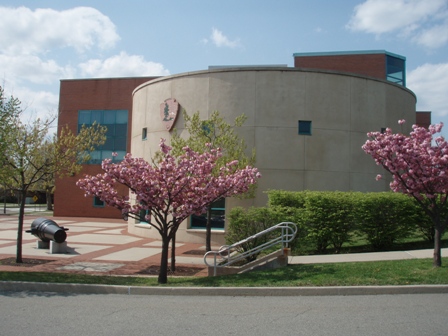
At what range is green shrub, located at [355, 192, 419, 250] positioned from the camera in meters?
13.9

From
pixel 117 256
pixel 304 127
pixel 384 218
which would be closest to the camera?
pixel 384 218

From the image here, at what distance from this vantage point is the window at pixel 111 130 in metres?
37.1

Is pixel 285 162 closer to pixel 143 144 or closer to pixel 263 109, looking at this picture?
pixel 263 109

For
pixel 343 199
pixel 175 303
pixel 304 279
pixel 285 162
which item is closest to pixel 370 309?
pixel 304 279

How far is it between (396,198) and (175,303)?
8.74 meters

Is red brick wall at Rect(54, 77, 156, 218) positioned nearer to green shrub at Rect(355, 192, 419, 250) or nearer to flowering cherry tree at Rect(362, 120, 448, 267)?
green shrub at Rect(355, 192, 419, 250)

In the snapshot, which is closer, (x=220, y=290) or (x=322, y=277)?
(x=220, y=290)

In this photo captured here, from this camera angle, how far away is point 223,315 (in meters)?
7.13

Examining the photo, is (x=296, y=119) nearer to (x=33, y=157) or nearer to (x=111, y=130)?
(x=33, y=157)

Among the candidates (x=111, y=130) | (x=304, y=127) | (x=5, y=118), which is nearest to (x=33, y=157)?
(x=5, y=118)

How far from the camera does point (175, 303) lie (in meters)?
8.19

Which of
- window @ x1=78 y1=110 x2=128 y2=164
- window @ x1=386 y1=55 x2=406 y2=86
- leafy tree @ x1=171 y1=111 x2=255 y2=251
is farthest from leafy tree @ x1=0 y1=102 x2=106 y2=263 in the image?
window @ x1=386 y1=55 x2=406 y2=86

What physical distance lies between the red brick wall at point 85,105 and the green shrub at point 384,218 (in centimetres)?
2616

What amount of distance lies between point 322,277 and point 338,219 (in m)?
4.81
